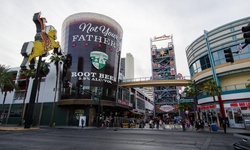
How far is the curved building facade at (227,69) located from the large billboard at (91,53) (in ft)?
68.4

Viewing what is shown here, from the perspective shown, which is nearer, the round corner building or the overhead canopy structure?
the round corner building

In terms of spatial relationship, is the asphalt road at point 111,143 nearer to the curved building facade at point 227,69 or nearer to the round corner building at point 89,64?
Answer: the curved building facade at point 227,69

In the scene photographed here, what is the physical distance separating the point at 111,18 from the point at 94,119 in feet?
88.3

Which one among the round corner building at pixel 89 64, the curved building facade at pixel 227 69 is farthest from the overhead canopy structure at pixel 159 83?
the round corner building at pixel 89 64

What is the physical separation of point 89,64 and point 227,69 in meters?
28.9

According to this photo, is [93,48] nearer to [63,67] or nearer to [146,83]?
[63,67]

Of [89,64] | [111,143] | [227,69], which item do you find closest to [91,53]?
[89,64]

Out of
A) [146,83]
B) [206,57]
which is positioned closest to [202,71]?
[206,57]

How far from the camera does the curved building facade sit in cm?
2711

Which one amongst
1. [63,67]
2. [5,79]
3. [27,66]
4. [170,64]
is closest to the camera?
[27,66]

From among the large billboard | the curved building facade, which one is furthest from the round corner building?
the curved building facade

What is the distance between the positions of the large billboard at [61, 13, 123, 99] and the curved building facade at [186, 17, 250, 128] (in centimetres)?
2085

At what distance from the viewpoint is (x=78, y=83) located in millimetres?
35875

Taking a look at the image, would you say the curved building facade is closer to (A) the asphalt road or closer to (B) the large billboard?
(A) the asphalt road
